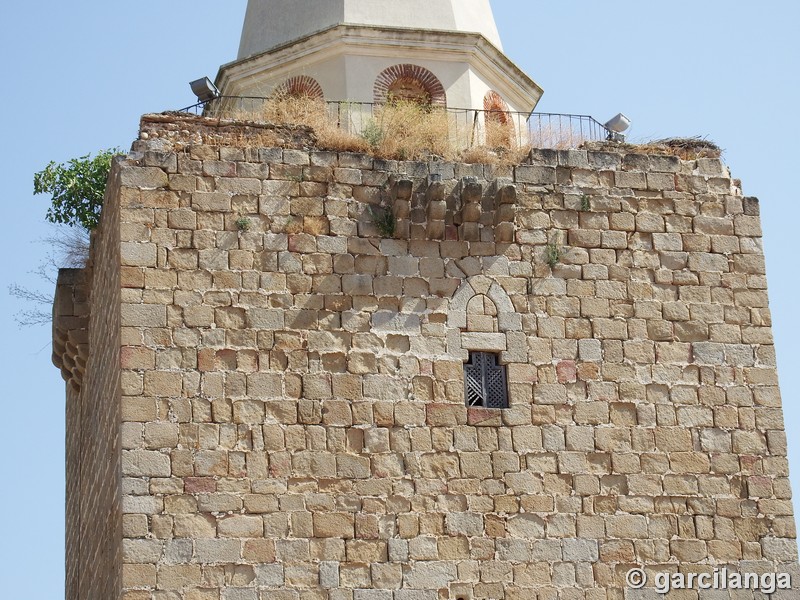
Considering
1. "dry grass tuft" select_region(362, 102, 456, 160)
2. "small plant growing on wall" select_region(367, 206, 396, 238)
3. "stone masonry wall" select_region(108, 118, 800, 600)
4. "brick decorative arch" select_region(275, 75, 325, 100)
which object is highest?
"brick decorative arch" select_region(275, 75, 325, 100)

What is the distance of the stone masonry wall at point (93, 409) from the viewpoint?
13.7 meters

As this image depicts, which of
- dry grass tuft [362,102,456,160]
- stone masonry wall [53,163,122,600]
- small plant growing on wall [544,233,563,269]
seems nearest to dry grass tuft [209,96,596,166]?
dry grass tuft [362,102,456,160]

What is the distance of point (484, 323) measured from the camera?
14125 mm

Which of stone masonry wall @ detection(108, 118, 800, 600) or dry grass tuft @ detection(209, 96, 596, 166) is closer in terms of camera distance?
stone masonry wall @ detection(108, 118, 800, 600)

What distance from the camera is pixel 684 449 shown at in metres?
14.2

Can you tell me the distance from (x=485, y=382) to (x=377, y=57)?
438 centimetres

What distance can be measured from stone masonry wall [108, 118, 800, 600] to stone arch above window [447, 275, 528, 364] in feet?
0.08

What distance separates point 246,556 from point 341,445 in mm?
1228

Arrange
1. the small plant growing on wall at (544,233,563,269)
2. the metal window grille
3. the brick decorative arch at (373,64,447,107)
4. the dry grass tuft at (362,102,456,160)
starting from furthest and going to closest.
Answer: the brick decorative arch at (373,64,447,107) → the dry grass tuft at (362,102,456,160) → the small plant growing on wall at (544,233,563,269) → the metal window grille

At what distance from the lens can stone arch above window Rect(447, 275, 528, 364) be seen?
14.0 m

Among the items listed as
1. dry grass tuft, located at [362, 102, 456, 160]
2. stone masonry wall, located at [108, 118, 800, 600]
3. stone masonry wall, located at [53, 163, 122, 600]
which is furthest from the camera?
dry grass tuft, located at [362, 102, 456, 160]

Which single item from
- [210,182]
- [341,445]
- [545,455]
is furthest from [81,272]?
[545,455]

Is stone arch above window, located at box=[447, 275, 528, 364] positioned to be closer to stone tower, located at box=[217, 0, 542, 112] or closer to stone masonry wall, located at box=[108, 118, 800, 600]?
stone masonry wall, located at box=[108, 118, 800, 600]

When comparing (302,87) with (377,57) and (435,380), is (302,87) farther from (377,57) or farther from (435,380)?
(435,380)
